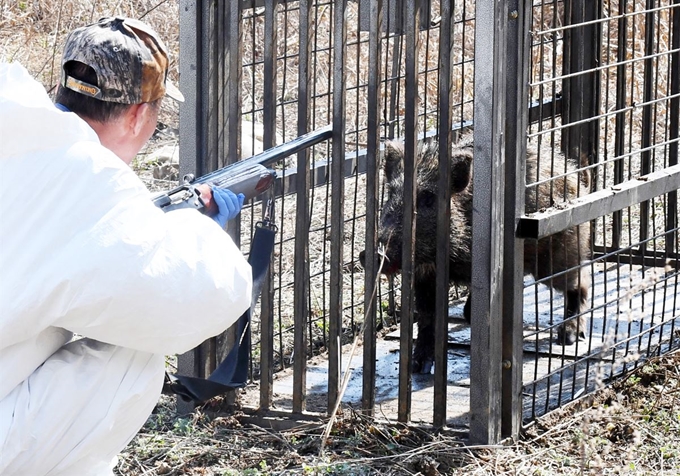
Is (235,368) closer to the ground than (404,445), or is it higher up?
higher up

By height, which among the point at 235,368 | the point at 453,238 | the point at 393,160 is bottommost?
the point at 235,368

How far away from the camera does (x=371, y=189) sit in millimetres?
4266

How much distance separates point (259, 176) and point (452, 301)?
320cm

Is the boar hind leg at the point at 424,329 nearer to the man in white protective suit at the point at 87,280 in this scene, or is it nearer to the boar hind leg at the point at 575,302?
the boar hind leg at the point at 575,302

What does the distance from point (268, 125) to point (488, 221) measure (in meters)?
1.12

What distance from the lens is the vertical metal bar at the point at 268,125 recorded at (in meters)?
4.36

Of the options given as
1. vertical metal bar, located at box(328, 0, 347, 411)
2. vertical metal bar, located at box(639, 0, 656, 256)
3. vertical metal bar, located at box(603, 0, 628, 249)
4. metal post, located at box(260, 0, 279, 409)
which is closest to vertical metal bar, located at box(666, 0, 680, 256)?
vertical metal bar, located at box(639, 0, 656, 256)

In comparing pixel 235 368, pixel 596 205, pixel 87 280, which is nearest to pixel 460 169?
pixel 596 205

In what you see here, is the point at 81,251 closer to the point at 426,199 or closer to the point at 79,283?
the point at 79,283

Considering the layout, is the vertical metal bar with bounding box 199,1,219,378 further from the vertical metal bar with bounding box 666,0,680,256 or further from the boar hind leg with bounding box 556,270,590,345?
the vertical metal bar with bounding box 666,0,680,256

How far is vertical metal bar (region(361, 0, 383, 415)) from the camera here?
4.13 m

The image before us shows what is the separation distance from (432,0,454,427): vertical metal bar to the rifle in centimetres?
51

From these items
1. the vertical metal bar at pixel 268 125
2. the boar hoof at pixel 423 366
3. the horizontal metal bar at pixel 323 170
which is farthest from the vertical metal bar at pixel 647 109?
the vertical metal bar at pixel 268 125

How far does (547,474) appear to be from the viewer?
397cm
